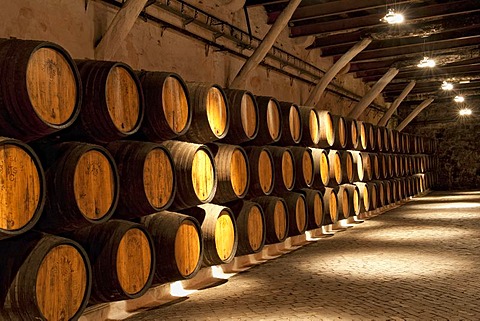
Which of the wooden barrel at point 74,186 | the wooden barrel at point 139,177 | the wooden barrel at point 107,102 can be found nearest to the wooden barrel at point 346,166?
the wooden barrel at point 139,177

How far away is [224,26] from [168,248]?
446 centimetres

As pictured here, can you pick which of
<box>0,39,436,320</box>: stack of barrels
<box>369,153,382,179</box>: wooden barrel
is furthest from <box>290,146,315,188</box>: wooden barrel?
<box>369,153,382,179</box>: wooden barrel

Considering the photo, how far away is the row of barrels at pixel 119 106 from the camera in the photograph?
333 centimetres

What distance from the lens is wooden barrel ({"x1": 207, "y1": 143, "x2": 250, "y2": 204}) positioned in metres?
6.02

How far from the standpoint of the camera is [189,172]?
17.1 feet

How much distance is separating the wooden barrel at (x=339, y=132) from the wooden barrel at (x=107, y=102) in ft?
18.8

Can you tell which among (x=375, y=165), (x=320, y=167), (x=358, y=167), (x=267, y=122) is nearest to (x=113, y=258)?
(x=267, y=122)

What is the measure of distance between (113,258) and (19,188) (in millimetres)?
1111

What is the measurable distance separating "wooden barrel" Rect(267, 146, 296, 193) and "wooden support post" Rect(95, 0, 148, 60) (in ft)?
9.14

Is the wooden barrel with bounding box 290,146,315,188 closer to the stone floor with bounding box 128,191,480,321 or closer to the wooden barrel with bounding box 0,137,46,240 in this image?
the stone floor with bounding box 128,191,480,321

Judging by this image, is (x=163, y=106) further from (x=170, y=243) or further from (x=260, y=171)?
(x=260, y=171)

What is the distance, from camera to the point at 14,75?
3.27 m

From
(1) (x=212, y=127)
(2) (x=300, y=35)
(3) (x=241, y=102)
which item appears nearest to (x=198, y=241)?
(1) (x=212, y=127)

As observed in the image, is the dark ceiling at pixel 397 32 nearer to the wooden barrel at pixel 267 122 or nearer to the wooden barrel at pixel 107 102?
the wooden barrel at pixel 267 122
